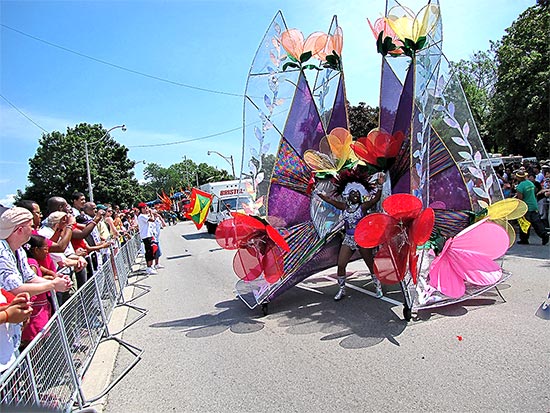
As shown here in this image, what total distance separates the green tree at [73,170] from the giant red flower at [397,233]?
38.4 meters

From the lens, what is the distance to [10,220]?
3256 millimetres

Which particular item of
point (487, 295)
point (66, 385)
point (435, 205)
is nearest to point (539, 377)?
point (487, 295)

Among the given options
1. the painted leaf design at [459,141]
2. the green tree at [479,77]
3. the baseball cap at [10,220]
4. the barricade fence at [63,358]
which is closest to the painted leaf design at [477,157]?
the painted leaf design at [459,141]

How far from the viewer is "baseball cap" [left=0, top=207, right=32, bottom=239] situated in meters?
3.23

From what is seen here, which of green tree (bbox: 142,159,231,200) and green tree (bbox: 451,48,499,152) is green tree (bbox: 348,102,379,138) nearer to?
green tree (bbox: 451,48,499,152)

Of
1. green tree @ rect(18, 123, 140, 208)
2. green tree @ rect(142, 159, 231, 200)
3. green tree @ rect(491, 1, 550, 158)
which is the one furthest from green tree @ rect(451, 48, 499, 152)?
green tree @ rect(142, 159, 231, 200)

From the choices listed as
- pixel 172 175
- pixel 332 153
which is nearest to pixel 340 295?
pixel 332 153

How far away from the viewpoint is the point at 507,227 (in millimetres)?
5594

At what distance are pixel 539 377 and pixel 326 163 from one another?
3688 mm

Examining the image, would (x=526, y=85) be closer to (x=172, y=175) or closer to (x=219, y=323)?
(x=219, y=323)

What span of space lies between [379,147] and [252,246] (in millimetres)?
2292

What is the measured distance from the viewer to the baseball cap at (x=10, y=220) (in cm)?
323

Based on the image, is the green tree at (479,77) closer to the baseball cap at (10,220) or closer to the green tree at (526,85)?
the green tree at (526,85)

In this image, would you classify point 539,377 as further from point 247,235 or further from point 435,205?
A: point 247,235
